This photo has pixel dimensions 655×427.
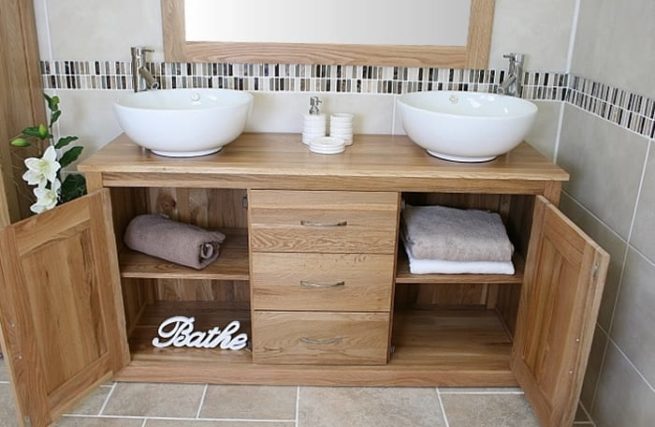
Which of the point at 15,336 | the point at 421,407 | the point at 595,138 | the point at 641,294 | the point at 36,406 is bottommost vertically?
the point at 421,407

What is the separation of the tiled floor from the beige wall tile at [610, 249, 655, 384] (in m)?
0.35

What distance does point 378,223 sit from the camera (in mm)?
1875

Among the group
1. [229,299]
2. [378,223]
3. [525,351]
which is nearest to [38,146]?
[229,299]

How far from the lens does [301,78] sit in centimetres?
218

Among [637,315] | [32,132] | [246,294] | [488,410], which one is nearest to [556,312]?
[637,315]

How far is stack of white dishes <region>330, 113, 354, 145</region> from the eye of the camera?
6.75ft

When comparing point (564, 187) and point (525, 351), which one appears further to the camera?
point (564, 187)

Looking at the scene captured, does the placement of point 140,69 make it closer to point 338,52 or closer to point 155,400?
point 338,52

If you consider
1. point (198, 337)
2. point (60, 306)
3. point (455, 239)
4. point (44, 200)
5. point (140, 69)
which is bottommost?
point (198, 337)

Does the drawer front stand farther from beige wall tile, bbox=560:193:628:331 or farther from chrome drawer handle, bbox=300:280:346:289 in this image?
beige wall tile, bbox=560:193:628:331

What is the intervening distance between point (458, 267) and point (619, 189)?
536 mm

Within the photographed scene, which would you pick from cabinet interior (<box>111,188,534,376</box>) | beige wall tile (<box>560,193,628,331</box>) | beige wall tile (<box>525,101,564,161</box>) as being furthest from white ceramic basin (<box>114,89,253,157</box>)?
beige wall tile (<box>560,193,628,331</box>)

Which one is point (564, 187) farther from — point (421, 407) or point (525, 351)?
point (421, 407)

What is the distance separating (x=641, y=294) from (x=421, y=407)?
762 mm
